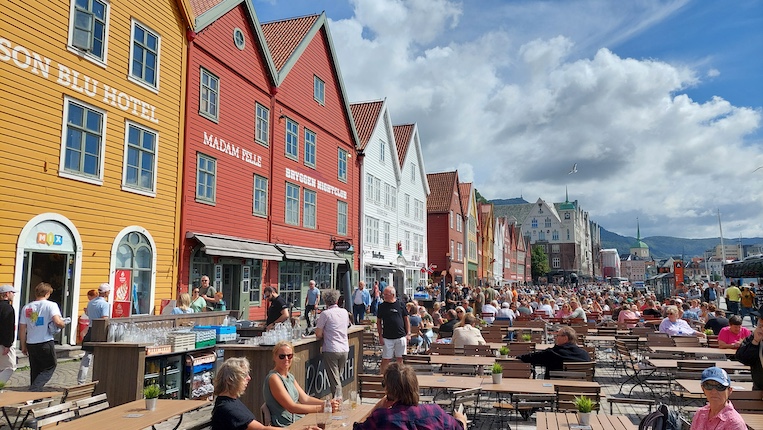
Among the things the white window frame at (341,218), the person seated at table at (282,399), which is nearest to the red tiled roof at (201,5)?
the white window frame at (341,218)

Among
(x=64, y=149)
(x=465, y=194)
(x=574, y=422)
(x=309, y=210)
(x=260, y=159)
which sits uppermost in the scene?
(x=465, y=194)

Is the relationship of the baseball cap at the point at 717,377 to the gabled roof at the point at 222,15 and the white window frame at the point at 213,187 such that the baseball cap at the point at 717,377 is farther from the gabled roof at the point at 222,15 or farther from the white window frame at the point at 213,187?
the gabled roof at the point at 222,15

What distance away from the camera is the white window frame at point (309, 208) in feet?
80.1

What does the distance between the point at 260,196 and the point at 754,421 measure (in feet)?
57.5

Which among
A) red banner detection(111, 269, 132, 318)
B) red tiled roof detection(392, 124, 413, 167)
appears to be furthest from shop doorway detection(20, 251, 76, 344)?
red tiled roof detection(392, 124, 413, 167)

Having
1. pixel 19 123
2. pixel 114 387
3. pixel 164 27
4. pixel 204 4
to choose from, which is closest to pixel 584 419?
pixel 114 387

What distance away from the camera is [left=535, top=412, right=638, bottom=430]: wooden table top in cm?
554

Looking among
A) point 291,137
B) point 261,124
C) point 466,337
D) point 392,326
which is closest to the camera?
point 392,326

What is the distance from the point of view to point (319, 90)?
26.3m

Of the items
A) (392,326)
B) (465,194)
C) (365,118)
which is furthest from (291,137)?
(465,194)

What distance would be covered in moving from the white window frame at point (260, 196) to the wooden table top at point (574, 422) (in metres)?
15.8

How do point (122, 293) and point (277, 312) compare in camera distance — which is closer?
point (277, 312)

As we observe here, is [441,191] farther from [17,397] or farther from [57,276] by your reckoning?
[17,397]

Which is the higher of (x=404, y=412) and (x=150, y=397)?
(x=404, y=412)
